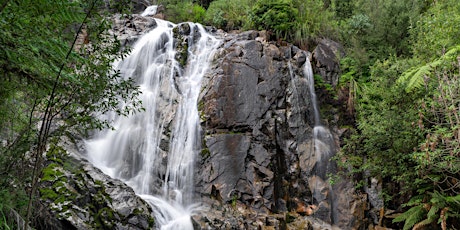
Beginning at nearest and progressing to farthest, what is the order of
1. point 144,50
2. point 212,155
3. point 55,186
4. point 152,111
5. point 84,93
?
point 84,93 < point 55,186 < point 212,155 < point 152,111 < point 144,50

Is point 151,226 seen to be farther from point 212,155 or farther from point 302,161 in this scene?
point 302,161

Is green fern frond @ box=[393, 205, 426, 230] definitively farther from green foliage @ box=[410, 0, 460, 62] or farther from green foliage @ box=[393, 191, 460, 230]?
green foliage @ box=[410, 0, 460, 62]

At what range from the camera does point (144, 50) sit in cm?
1245

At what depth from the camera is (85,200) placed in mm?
6762

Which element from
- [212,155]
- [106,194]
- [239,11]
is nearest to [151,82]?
[212,155]

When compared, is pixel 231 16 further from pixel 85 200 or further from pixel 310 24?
pixel 85 200

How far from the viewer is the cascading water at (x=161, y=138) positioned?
8.80 metres

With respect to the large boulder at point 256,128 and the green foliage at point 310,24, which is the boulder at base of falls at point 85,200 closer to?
the large boulder at point 256,128

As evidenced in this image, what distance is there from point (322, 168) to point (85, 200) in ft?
21.7

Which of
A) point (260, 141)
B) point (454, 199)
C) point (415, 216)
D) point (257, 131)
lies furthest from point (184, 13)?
point (454, 199)

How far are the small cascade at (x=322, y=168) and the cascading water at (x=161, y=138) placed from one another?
3.62m

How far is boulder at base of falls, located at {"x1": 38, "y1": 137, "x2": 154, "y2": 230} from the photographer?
6250mm

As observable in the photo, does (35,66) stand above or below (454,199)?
above

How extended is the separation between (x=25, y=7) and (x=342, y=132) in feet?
32.4
